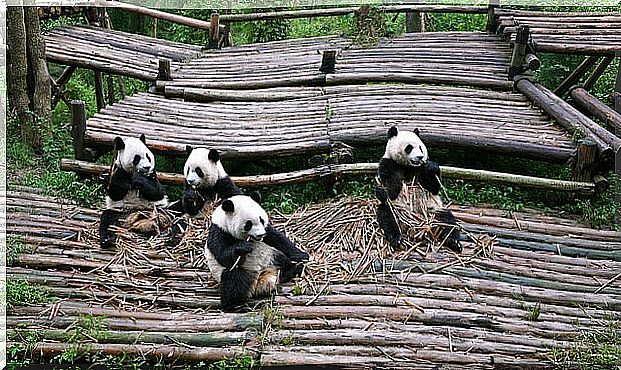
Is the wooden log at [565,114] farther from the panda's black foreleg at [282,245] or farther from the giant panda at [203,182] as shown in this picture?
the giant panda at [203,182]

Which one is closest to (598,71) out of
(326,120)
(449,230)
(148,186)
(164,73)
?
(326,120)

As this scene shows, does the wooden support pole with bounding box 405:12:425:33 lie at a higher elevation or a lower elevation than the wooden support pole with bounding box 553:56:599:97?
higher

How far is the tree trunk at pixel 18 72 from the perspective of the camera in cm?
781

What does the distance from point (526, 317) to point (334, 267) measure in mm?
1503

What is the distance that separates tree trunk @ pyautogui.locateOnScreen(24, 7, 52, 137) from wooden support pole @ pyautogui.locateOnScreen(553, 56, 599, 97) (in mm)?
7428

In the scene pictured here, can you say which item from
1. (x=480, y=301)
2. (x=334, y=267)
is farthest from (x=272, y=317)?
(x=480, y=301)

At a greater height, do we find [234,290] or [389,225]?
[389,225]

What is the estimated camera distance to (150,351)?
4.09 m

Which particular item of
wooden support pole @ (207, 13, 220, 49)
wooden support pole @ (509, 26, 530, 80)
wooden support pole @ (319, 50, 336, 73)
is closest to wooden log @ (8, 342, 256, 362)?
wooden support pole @ (319, 50, 336, 73)

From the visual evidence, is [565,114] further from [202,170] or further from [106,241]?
[106,241]

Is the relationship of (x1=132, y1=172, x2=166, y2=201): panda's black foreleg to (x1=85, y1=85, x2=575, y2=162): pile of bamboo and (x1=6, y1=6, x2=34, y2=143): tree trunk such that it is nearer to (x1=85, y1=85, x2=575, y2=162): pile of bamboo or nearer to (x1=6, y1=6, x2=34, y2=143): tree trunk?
(x1=85, y1=85, x2=575, y2=162): pile of bamboo

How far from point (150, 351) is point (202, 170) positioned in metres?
2.18

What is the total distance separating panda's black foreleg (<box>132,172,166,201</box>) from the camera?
6.04 meters

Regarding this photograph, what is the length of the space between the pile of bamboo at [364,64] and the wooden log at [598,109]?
0.97 meters
